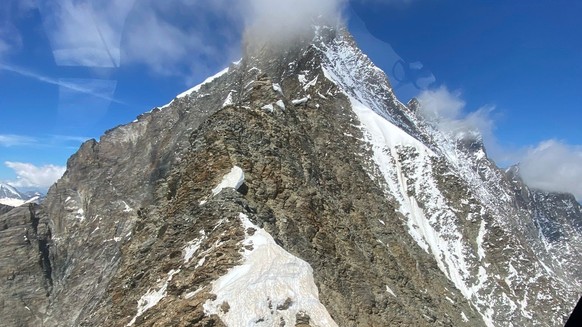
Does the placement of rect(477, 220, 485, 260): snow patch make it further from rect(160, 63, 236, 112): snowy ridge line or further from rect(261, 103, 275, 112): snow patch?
rect(160, 63, 236, 112): snowy ridge line

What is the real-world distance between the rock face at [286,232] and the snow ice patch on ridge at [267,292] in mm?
53

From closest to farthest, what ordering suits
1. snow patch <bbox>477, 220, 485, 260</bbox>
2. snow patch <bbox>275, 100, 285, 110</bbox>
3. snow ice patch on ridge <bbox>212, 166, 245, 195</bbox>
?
1. snow ice patch on ridge <bbox>212, 166, 245, 195</bbox>
2. snow patch <bbox>275, 100, 285, 110</bbox>
3. snow patch <bbox>477, 220, 485, 260</bbox>

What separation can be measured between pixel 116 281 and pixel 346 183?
3687 centimetres

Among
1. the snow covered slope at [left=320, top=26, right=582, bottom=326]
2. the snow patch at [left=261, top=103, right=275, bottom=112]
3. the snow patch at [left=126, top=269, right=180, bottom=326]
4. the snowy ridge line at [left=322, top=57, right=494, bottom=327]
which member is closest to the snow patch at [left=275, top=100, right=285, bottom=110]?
the snow patch at [left=261, top=103, right=275, bottom=112]

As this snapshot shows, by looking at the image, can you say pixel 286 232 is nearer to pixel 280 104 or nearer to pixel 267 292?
pixel 267 292

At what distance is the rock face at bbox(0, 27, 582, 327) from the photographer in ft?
59.5

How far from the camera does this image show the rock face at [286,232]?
18141mm

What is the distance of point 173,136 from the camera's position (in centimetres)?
15000

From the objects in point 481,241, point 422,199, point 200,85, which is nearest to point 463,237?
point 481,241

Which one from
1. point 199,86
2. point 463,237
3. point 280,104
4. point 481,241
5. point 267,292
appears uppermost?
point 199,86

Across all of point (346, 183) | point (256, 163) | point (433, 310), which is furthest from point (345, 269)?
point (346, 183)

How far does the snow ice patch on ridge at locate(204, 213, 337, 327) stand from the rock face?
5cm

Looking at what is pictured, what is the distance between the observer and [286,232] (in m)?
24.8

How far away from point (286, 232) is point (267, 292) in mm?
9032
